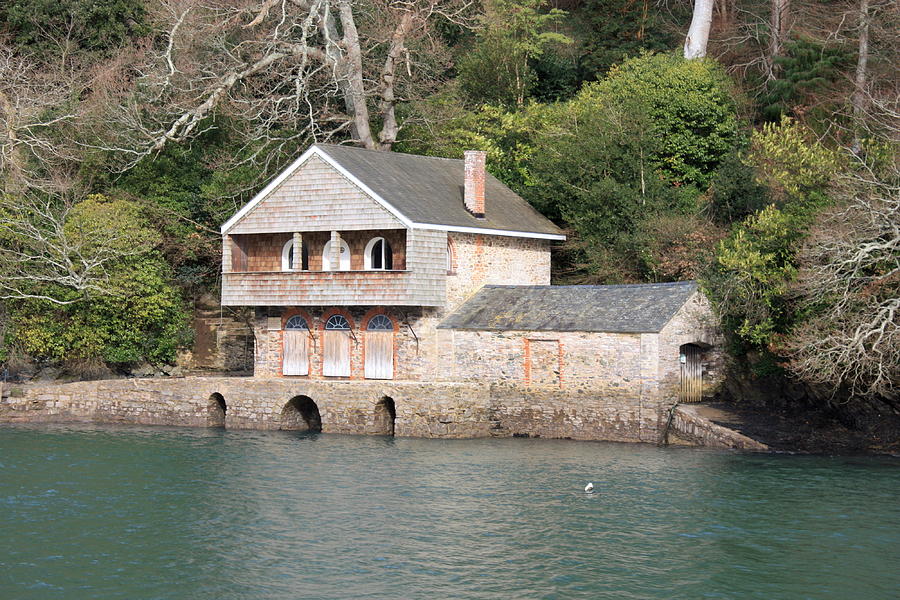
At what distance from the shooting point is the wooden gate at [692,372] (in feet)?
112

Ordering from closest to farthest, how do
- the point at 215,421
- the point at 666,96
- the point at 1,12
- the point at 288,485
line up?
1. the point at 288,485
2. the point at 215,421
3. the point at 666,96
4. the point at 1,12

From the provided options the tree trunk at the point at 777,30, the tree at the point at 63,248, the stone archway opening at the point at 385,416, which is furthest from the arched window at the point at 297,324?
the tree trunk at the point at 777,30

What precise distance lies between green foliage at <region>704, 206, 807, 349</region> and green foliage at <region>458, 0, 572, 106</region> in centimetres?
2174

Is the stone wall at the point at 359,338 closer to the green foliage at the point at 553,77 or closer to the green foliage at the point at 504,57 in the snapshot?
the green foliage at the point at 504,57

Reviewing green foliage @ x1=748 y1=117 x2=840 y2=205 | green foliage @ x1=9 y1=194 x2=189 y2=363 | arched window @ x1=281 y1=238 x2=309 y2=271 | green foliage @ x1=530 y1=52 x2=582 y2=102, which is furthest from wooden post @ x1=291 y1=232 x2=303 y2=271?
green foliage @ x1=530 y1=52 x2=582 y2=102

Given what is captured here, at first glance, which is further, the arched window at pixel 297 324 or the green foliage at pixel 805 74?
the green foliage at pixel 805 74

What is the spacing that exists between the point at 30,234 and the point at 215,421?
10.8 m

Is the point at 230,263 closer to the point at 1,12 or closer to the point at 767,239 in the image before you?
the point at 767,239

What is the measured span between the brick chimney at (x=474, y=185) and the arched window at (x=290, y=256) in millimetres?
5664

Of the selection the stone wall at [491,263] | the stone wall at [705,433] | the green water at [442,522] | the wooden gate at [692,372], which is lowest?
the green water at [442,522]

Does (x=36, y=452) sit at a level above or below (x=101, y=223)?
below

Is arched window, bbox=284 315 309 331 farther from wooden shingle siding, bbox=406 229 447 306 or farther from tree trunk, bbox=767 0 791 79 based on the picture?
tree trunk, bbox=767 0 791 79

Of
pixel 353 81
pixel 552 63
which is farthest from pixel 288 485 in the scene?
pixel 552 63

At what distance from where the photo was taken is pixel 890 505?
78.8 ft
